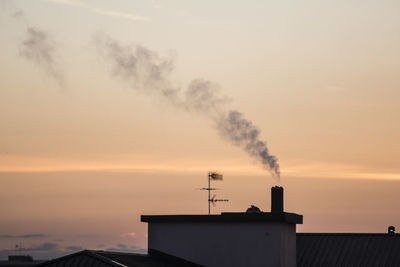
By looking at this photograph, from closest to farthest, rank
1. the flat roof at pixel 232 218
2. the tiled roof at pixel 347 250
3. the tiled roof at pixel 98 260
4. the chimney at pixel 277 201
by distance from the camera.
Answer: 1. the tiled roof at pixel 98 260
2. the flat roof at pixel 232 218
3. the chimney at pixel 277 201
4. the tiled roof at pixel 347 250

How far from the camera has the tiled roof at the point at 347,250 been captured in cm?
6178

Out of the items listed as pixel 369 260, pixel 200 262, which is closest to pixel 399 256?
pixel 369 260

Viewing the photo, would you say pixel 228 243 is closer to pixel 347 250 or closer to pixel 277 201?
pixel 277 201

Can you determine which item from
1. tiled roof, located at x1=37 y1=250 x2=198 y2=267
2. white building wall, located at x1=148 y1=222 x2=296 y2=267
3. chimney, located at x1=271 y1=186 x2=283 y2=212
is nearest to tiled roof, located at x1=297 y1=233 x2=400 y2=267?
chimney, located at x1=271 y1=186 x2=283 y2=212

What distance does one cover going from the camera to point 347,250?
63.2 metres

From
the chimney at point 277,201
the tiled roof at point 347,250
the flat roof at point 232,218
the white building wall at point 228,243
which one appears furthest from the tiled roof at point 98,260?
the tiled roof at point 347,250

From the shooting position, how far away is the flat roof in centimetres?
5403

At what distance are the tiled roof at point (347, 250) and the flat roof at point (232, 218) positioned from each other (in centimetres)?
626

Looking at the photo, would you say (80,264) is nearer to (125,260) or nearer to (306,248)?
(125,260)

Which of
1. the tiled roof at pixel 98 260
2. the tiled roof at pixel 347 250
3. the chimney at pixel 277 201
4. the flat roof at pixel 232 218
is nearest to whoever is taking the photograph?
the tiled roof at pixel 98 260

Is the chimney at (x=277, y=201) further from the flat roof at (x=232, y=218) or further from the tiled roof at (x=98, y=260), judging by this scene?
the tiled roof at (x=98, y=260)

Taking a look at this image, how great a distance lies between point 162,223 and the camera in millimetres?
57062

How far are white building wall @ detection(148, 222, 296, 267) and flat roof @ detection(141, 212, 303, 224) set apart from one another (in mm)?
294

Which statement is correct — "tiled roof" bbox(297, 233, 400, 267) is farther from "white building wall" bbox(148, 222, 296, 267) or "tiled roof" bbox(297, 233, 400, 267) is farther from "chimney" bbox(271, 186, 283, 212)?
"white building wall" bbox(148, 222, 296, 267)
